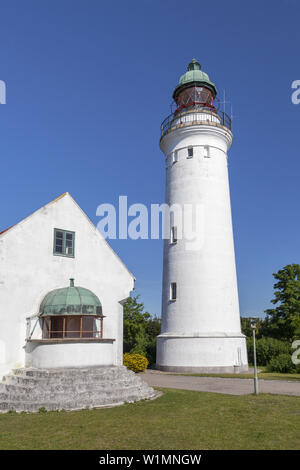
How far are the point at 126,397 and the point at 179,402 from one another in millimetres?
2179

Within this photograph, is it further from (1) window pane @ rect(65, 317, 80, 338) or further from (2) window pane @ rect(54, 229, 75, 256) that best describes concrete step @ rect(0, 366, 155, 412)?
(2) window pane @ rect(54, 229, 75, 256)

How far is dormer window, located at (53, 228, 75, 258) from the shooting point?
18.8 metres

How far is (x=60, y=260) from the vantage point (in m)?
18.8

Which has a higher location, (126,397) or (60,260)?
(60,260)

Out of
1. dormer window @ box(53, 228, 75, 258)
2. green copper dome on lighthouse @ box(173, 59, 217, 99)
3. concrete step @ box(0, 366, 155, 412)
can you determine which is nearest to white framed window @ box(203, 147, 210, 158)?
green copper dome on lighthouse @ box(173, 59, 217, 99)

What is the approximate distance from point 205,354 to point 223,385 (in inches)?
250

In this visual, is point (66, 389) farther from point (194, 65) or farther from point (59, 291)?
point (194, 65)

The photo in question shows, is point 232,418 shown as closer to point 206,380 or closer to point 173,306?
point 206,380

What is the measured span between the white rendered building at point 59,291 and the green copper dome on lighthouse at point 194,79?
19.2 metres

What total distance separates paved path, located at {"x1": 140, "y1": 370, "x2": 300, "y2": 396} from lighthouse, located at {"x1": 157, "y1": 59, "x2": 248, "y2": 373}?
3.20 metres

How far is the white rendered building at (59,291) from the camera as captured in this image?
53.5 feet

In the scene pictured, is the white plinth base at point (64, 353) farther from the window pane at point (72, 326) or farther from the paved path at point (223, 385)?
the paved path at point (223, 385)
